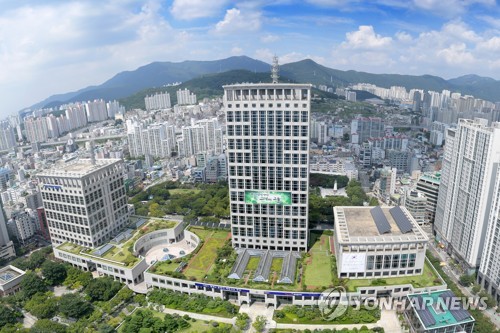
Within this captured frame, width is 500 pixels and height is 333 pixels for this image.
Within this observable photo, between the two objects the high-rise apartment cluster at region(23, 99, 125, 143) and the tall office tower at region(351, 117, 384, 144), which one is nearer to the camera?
the tall office tower at region(351, 117, 384, 144)

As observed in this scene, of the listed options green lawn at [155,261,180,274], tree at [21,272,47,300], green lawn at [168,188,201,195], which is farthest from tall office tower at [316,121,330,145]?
tree at [21,272,47,300]

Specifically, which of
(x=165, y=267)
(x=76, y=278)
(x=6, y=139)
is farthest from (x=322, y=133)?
(x=6, y=139)

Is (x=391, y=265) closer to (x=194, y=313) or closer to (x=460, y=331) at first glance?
(x=460, y=331)

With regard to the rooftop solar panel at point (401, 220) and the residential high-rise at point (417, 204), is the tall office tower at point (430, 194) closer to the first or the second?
the residential high-rise at point (417, 204)

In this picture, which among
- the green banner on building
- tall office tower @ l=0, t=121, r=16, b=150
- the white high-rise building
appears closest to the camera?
the green banner on building

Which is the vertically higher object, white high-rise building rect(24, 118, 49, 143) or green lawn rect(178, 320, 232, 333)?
white high-rise building rect(24, 118, 49, 143)

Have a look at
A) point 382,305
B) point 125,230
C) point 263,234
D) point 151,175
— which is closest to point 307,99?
point 263,234

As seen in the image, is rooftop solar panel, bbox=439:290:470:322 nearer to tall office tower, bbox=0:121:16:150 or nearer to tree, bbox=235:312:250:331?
tree, bbox=235:312:250:331
